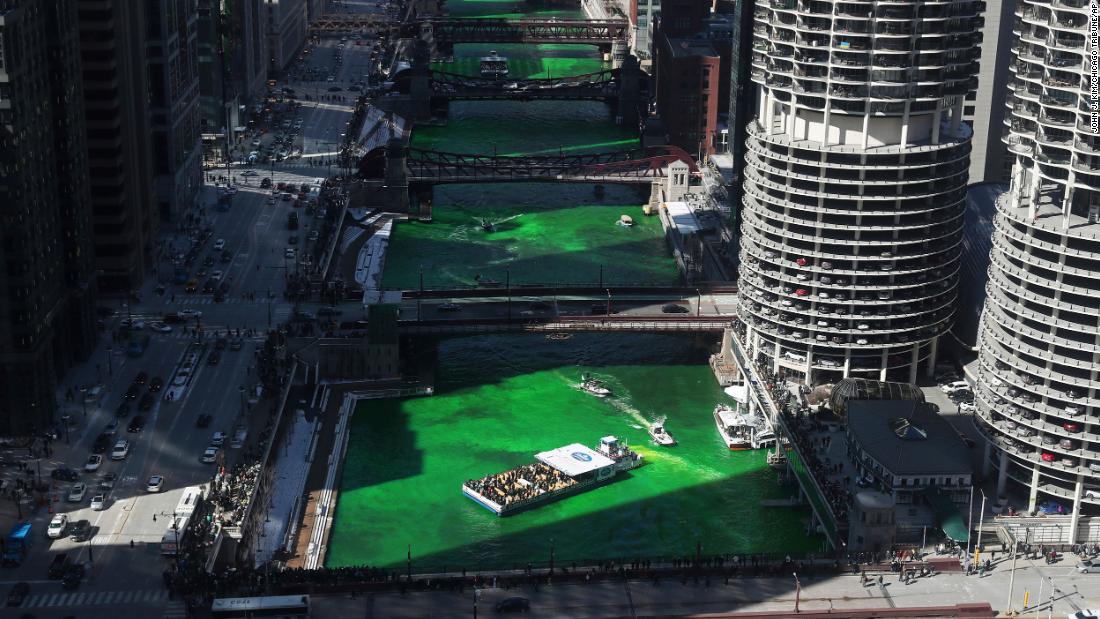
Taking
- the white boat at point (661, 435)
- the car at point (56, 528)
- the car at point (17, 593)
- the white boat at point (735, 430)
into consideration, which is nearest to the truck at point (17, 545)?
the car at point (56, 528)

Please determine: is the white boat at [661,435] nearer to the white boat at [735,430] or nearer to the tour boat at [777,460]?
the white boat at [735,430]

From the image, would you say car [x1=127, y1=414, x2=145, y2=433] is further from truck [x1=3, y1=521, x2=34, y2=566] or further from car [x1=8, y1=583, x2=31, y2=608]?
car [x1=8, y1=583, x2=31, y2=608]

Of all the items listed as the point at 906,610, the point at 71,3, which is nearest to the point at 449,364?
the point at 71,3

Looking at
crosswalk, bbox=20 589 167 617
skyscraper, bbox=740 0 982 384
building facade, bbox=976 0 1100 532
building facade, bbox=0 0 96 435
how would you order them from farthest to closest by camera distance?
skyscraper, bbox=740 0 982 384, building facade, bbox=0 0 96 435, building facade, bbox=976 0 1100 532, crosswalk, bbox=20 589 167 617

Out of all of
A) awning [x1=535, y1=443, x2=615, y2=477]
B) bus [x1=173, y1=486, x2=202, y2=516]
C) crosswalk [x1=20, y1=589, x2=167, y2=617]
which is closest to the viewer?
crosswalk [x1=20, y1=589, x2=167, y2=617]

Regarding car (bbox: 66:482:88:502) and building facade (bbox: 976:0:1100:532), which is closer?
building facade (bbox: 976:0:1100:532)

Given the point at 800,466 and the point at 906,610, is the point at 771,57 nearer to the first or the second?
the point at 800,466

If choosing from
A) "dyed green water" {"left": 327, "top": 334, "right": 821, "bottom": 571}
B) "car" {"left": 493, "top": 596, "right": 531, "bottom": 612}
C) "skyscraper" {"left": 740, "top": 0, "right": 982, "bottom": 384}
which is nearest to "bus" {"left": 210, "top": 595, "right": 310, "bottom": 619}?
"car" {"left": 493, "top": 596, "right": 531, "bottom": 612}
